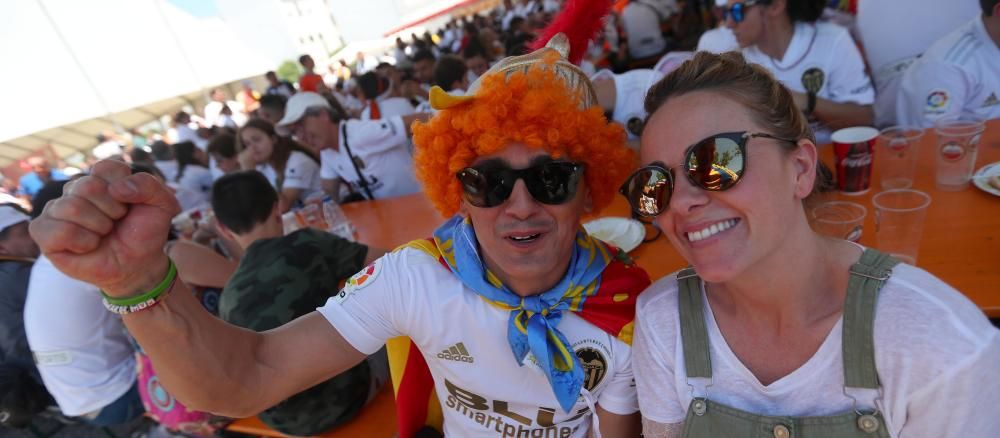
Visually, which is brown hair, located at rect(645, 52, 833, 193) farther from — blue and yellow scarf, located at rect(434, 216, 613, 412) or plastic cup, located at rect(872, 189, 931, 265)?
plastic cup, located at rect(872, 189, 931, 265)

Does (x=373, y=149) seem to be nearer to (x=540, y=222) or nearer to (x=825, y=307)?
(x=540, y=222)

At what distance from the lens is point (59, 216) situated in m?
1.11

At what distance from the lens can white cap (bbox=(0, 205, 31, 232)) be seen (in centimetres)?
394

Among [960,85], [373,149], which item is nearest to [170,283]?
[373,149]

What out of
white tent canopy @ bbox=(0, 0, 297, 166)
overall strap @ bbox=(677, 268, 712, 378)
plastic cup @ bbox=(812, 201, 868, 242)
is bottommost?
plastic cup @ bbox=(812, 201, 868, 242)

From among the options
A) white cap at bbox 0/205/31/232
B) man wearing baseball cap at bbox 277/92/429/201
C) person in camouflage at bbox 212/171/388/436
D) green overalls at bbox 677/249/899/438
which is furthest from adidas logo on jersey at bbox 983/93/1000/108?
white cap at bbox 0/205/31/232

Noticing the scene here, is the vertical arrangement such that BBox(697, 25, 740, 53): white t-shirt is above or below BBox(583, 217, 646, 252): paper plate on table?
above

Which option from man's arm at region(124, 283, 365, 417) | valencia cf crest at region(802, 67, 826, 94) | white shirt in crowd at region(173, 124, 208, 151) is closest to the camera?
man's arm at region(124, 283, 365, 417)

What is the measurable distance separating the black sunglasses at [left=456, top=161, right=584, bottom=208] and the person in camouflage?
117cm

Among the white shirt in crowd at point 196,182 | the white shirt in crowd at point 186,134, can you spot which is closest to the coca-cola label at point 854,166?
the white shirt in crowd at point 196,182

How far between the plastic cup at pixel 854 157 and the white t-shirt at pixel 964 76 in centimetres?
106

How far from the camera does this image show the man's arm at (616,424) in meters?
1.70

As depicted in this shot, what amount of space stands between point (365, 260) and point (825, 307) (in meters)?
2.28

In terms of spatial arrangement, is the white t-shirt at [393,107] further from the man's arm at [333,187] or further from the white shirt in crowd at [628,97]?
the white shirt in crowd at [628,97]
